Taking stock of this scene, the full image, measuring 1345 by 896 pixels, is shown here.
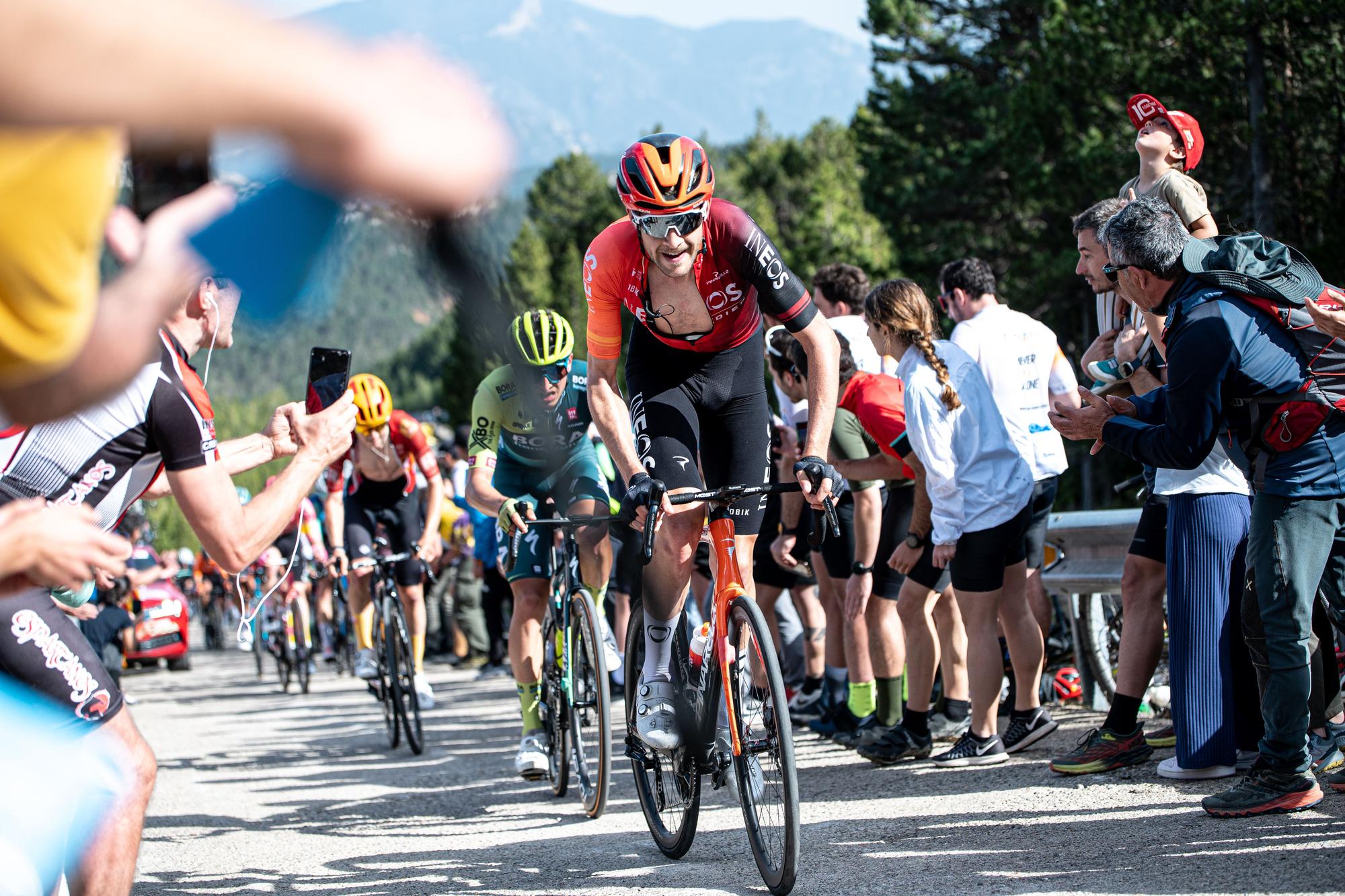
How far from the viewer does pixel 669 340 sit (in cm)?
545

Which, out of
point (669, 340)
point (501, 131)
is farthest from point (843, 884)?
point (501, 131)

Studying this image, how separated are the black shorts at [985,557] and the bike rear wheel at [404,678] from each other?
14.3 feet

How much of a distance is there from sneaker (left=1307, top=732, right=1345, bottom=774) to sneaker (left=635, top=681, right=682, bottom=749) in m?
2.68

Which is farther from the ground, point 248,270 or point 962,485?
point 248,270

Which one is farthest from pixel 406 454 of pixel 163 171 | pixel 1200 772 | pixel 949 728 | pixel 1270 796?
pixel 163 171

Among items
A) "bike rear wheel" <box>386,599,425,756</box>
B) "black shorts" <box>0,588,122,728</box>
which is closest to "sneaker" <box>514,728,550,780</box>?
"bike rear wheel" <box>386,599,425,756</box>

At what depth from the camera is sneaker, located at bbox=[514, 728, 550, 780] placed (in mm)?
6984

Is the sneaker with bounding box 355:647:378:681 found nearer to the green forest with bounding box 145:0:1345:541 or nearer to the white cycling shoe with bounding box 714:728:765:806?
the green forest with bounding box 145:0:1345:541

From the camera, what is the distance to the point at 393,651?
9477mm

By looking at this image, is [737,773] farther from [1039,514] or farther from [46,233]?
[46,233]

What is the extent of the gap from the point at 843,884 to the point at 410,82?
391 centimetres

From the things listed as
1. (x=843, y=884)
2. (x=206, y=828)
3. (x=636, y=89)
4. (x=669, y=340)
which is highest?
(x=636, y=89)

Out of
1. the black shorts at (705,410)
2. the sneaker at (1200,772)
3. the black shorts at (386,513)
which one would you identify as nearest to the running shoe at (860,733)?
the sneaker at (1200,772)

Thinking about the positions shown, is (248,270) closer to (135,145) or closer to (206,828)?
(135,145)
